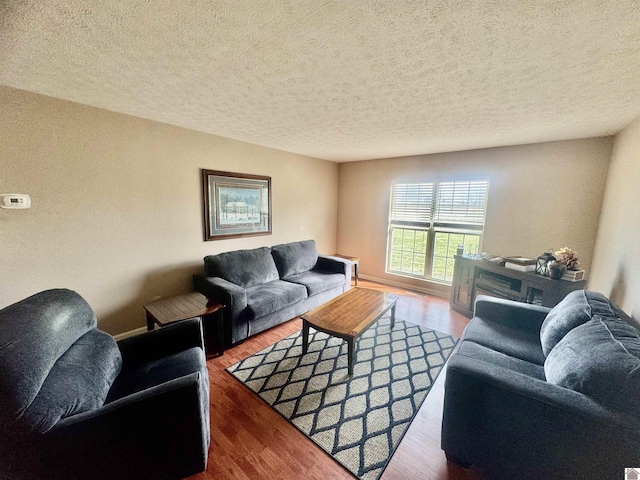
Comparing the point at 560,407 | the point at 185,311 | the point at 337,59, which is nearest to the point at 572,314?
the point at 560,407

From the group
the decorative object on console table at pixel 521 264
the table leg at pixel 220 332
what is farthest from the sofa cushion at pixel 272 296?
the decorative object on console table at pixel 521 264

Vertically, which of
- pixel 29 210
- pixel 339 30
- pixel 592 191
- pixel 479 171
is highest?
pixel 339 30

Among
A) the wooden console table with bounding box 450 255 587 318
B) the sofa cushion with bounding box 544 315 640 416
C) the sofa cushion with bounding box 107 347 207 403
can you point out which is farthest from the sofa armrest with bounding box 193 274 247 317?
the wooden console table with bounding box 450 255 587 318

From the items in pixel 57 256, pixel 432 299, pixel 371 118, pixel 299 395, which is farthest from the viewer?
pixel 432 299

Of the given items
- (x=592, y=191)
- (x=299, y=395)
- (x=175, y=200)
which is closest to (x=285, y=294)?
(x=299, y=395)

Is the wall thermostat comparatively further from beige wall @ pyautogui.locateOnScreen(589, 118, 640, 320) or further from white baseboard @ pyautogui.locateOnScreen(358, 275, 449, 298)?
beige wall @ pyautogui.locateOnScreen(589, 118, 640, 320)

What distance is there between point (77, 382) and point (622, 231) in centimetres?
403

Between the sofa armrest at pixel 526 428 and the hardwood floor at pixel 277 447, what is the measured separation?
18 cm

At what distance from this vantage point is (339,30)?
1190 mm

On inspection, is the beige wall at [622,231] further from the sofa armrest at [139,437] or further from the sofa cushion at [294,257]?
the sofa cushion at [294,257]

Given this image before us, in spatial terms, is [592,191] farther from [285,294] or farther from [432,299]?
[285,294]

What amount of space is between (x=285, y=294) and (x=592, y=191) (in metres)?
3.73

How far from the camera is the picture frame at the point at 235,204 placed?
3.15 metres

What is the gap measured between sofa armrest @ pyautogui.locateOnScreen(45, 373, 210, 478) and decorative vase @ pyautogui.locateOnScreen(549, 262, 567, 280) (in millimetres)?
3253
